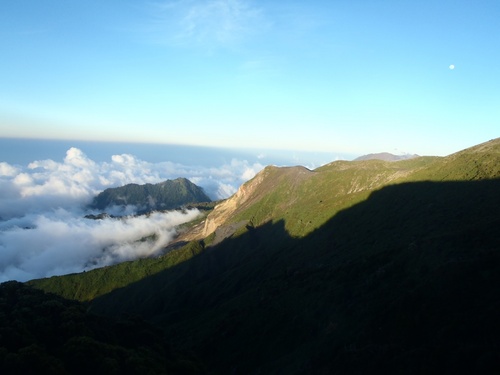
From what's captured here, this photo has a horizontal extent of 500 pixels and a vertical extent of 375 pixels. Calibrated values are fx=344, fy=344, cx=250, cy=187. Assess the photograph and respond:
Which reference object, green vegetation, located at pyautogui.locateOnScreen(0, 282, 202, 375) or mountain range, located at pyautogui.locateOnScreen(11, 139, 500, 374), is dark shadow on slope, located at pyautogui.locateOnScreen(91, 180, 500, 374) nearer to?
mountain range, located at pyautogui.locateOnScreen(11, 139, 500, 374)

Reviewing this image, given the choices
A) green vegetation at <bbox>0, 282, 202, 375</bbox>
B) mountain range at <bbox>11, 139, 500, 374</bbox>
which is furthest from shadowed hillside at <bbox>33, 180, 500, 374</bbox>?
green vegetation at <bbox>0, 282, 202, 375</bbox>

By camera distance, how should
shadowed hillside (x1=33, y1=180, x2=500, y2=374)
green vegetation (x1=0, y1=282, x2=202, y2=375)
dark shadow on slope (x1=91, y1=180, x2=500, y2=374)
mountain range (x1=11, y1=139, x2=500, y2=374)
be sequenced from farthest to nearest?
green vegetation (x1=0, y1=282, x2=202, y2=375)
mountain range (x1=11, y1=139, x2=500, y2=374)
shadowed hillside (x1=33, y1=180, x2=500, y2=374)
dark shadow on slope (x1=91, y1=180, x2=500, y2=374)

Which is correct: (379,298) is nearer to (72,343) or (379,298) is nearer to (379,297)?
(379,297)

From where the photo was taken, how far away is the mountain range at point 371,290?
34375 millimetres

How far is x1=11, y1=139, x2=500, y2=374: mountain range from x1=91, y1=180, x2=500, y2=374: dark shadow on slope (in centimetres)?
19

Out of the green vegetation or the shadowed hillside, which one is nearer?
the shadowed hillside

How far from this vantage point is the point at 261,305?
3098 inches

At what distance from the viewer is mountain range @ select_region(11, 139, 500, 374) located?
113ft

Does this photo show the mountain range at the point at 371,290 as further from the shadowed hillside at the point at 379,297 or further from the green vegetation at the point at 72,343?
the green vegetation at the point at 72,343

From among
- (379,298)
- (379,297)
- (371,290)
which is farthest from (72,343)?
(371,290)

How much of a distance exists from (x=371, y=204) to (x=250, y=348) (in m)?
73.3

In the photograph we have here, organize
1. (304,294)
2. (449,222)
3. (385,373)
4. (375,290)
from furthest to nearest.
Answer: (449,222) < (304,294) < (375,290) < (385,373)

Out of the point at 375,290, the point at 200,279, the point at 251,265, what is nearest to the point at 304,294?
the point at 375,290

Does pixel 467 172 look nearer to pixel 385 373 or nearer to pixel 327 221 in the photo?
pixel 327 221
